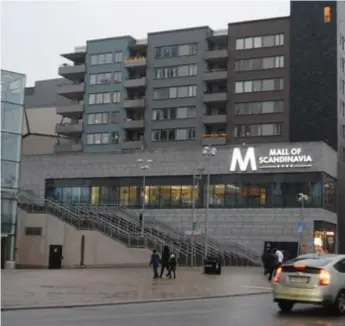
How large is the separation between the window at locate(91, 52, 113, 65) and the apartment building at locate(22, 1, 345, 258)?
0.47 feet

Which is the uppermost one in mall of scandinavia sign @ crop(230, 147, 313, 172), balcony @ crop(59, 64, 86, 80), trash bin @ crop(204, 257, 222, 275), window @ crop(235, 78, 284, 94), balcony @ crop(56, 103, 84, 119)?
balcony @ crop(59, 64, 86, 80)

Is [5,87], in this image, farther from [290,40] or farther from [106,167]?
[290,40]

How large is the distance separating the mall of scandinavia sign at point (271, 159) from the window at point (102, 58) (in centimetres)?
3378

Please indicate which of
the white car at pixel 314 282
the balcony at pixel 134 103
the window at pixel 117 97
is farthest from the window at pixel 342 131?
the white car at pixel 314 282

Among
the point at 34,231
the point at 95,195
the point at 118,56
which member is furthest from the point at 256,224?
the point at 118,56

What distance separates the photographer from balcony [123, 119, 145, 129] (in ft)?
302

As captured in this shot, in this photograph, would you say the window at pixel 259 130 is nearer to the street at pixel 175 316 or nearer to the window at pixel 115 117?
the window at pixel 115 117

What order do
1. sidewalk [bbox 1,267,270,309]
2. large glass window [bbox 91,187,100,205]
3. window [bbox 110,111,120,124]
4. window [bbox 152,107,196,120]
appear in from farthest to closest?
window [bbox 110,111,120,124], window [bbox 152,107,196,120], large glass window [bbox 91,187,100,205], sidewalk [bbox 1,267,270,309]

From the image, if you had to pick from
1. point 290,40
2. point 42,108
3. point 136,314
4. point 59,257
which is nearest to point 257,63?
point 290,40

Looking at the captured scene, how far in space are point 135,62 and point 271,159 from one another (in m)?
32.7

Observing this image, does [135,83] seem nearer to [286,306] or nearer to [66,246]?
[66,246]

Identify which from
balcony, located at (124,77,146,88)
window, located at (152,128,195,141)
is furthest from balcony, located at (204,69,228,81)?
balcony, located at (124,77,146,88)

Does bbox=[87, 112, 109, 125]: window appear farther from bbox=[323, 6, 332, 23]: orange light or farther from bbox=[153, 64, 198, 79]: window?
bbox=[323, 6, 332, 23]: orange light

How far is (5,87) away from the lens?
1758 inches
